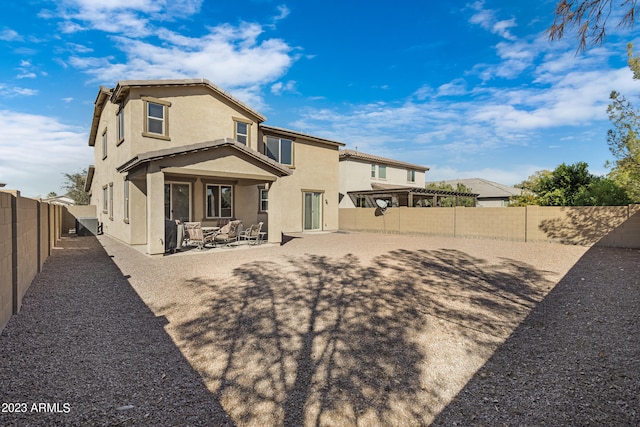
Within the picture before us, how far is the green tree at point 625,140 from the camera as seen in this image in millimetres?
13203

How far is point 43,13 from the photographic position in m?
11.0

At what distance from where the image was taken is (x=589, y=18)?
13.8 ft

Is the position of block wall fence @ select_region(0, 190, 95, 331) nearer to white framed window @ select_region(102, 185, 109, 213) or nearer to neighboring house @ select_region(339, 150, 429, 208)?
white framed window @ select_region(102, 185, 109, 213)

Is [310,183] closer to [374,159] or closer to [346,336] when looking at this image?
[374,159]

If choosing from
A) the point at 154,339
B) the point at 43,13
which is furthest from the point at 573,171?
the point at 43,13

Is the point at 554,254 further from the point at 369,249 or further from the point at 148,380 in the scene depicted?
the point at 148,380

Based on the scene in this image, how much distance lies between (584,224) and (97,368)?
1748cm

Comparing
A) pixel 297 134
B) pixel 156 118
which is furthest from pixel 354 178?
pixel 156 118

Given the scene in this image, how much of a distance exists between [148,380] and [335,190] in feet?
65.5

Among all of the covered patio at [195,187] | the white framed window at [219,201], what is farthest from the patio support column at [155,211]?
the white framed window at [219,201]

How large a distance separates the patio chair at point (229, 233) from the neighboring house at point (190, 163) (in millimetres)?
1335

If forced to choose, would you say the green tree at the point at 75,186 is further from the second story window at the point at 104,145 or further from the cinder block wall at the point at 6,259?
the cinder block wall at the point at 6,259

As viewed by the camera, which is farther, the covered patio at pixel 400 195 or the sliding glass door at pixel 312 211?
the covered patio at pixel 400 195

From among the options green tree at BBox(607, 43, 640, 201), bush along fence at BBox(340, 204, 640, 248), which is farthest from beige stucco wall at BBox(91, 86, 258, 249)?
green tree at BBox(607, 43, 640, 201)
